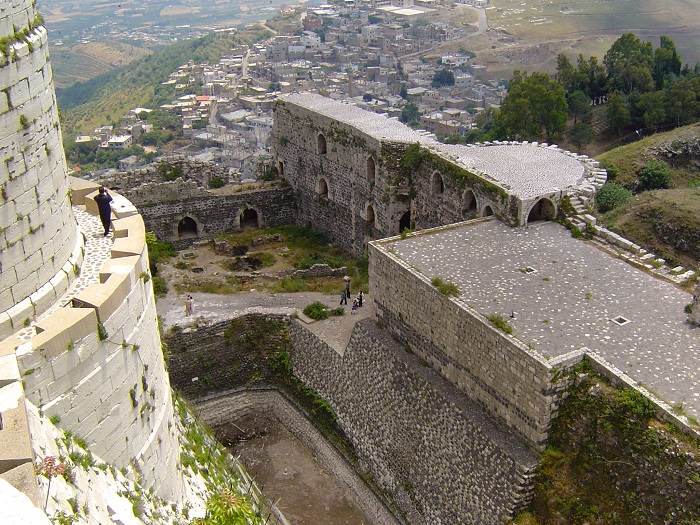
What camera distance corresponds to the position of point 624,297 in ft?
47.4

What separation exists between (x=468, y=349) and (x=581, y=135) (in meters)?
22.4

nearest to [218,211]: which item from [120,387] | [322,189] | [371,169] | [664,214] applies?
[322,189]

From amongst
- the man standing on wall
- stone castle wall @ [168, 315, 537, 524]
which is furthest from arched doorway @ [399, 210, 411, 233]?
the man standing on wall

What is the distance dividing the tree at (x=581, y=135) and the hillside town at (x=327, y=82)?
926 inches

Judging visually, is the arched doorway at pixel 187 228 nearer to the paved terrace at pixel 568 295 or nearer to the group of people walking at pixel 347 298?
the group of people walking at pixel 347 298

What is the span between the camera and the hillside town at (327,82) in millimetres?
75750

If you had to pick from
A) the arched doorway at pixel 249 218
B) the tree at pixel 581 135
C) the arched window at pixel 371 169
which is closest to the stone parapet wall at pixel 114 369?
the arched window at pixel 371 169

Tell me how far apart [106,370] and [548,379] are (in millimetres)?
7079

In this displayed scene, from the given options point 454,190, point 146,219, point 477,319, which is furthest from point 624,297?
point 146,219

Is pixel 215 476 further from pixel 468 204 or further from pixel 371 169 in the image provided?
pixel 371 169

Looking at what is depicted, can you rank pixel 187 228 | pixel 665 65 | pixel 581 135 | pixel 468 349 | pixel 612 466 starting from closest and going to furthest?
pixel 612 466 → pixel 468 349 → pixel 187 228 → pixel 581 135 → pixel 665 65

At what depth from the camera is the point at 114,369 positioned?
9055 mm

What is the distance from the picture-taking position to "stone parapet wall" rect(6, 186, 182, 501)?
803 centimetres

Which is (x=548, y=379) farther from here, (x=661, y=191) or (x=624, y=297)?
(x=661, y=191)
